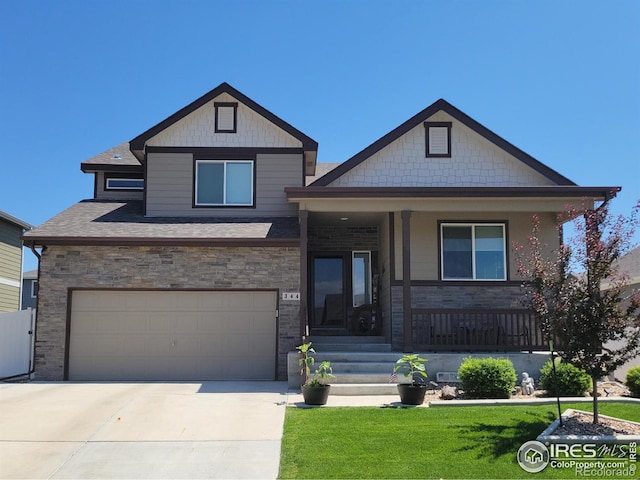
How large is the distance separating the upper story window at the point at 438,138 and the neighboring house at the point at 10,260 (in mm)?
14835

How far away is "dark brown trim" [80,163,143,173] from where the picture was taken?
60.0ft

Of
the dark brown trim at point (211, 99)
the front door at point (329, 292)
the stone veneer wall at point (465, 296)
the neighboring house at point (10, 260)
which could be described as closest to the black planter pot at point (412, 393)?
the stone veneer wall at point (465, 296)

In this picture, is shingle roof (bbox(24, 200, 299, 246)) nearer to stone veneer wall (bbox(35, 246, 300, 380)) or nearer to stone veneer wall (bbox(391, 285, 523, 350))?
stone veneer wall (bbox(35, 246, 300, 380))

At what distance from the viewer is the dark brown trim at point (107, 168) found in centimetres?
1828

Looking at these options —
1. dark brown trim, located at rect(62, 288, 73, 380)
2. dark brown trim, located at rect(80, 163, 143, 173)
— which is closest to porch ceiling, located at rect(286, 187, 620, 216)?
dark brown trim, located at rect(62, 288, 73, 380)

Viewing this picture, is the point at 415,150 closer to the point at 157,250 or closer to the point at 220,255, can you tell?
the point at 220,255

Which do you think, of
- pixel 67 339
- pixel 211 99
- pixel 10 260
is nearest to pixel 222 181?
pixel 211 99

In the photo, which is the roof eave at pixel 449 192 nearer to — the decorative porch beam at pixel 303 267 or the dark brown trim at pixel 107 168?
the decorative porch beam at pixel 303 267

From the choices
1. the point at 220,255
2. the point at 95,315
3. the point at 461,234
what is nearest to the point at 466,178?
the point at 461,234

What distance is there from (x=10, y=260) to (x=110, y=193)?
25.0ft

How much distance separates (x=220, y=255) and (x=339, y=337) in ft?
11.3

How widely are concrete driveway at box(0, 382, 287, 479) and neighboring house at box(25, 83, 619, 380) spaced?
185cm

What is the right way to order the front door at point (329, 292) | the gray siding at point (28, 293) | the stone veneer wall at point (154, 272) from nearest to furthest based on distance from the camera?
1. the stone veneer wall at point (154, 272)
2. the front door at point (329, 292)
3. the gray siding at point (28, 293)

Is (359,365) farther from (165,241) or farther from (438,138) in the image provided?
(438,138)
